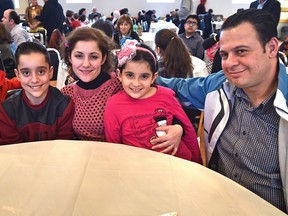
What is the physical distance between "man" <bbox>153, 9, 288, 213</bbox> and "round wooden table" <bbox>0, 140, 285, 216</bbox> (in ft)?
1.36

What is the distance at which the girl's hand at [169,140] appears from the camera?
1.37 meters

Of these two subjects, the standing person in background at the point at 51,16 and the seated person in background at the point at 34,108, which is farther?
the standing person in background at the point at 51,16


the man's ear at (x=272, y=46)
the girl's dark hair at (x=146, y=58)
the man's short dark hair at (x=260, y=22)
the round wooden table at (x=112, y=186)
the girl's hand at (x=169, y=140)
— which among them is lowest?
the girl's hand at (x=169, y=140)

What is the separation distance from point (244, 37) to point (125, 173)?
0.78m

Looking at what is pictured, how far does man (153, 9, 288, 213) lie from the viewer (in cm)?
123

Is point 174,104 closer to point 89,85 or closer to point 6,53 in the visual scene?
point 89,85

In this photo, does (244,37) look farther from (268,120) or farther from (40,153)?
(40,153)

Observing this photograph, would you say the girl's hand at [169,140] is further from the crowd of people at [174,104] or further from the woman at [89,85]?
the woman at [89,85]

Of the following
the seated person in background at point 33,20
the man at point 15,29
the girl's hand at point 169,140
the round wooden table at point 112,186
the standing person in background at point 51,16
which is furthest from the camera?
the seated person in background at point 33,20

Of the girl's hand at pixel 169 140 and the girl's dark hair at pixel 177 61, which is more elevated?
the girl's dark hair at pixel 177 61

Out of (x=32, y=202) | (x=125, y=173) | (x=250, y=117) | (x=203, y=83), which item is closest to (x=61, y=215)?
(x=32, y=202)

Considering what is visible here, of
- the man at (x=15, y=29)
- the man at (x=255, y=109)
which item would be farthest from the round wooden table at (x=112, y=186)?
the man at (x=15, y=29)

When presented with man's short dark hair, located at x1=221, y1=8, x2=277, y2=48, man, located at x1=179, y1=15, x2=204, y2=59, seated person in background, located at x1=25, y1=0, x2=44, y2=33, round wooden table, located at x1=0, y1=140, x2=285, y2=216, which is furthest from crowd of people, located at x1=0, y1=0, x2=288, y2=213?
seated person in background, located at x1=25, y1=0, x2=44, y2=33

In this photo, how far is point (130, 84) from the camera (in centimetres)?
147
